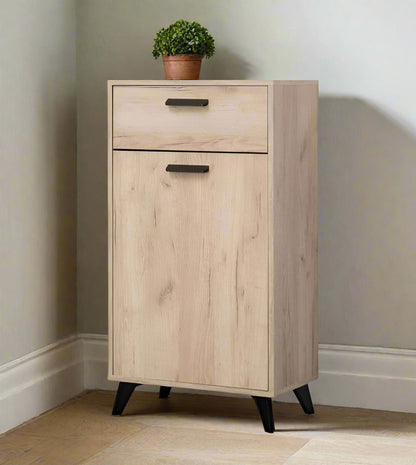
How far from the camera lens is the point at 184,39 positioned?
99.3 inches

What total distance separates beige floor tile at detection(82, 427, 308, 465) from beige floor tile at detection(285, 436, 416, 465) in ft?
0.13

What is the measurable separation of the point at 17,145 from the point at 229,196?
642 millimetres

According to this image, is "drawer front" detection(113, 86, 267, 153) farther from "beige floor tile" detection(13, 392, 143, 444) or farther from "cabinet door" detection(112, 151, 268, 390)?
"beige floor tile" detection(13, 392, 143, 444)

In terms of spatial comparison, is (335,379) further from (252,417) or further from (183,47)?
(183,47)

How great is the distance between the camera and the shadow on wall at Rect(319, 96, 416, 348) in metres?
2.59

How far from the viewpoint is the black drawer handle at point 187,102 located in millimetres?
2365

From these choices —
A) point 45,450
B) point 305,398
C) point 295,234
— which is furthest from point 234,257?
point 45,450

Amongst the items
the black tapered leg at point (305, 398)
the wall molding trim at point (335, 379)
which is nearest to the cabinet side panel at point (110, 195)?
the wall molding trim at point (335, 379)

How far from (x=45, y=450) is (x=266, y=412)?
606mm

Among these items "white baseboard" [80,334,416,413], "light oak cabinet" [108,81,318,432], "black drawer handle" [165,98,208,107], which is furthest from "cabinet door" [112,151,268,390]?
"white baseboard" [80,334,416,413]

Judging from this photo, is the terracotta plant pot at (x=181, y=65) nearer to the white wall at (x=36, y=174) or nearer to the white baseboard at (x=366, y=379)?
the white wall at (x=36, y=174)

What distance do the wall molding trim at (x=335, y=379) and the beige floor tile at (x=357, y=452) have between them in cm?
28

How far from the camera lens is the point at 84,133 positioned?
2.88 m

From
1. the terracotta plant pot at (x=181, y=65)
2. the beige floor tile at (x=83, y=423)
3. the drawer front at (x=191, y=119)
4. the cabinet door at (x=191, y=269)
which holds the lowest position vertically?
the beige floor tile at (x=83, y=423)
